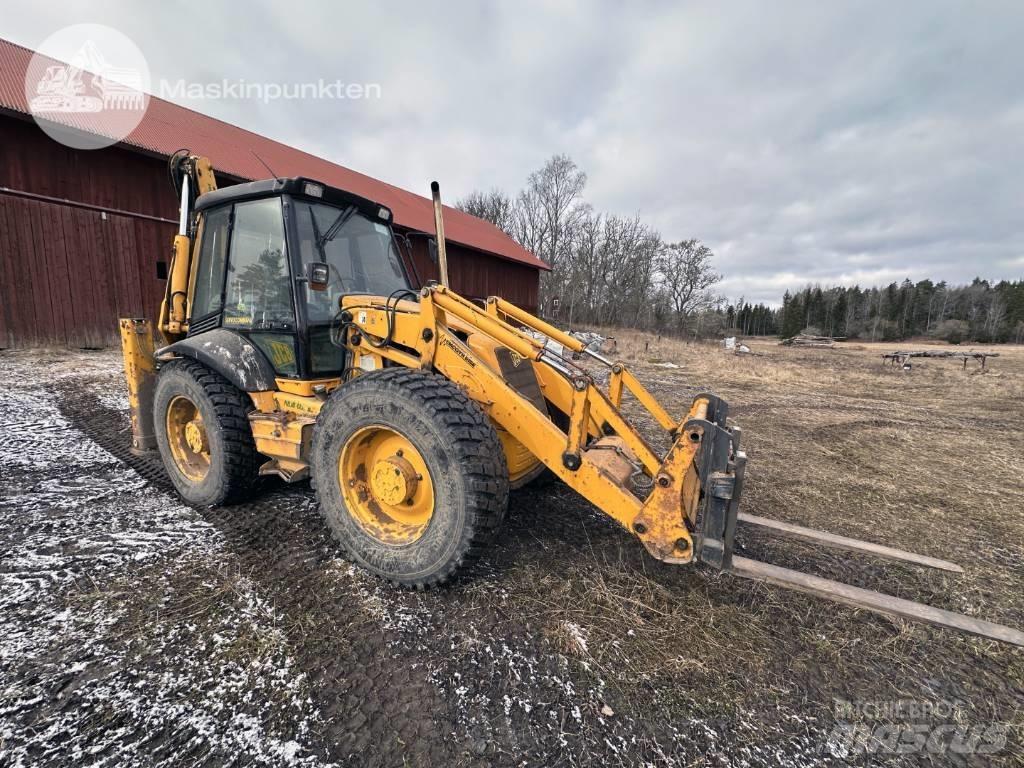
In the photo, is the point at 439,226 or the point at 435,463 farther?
the point at 439,226

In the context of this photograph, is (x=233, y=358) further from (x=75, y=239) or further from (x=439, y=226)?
(x=75, y=239)

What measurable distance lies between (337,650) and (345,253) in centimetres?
266

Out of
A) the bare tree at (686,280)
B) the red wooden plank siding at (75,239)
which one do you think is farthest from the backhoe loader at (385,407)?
the bare tree at (686,280)

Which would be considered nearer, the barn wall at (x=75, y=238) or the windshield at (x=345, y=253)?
the windshield at (x=345, y=253)

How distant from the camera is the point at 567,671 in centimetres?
195

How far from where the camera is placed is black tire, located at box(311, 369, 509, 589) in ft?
7.20

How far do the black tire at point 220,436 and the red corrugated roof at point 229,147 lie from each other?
1139 centimetres

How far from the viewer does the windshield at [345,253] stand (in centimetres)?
317

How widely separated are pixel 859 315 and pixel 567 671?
89.0 meters

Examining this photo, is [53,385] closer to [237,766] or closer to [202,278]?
[202,278]

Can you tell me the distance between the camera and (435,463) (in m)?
2.26

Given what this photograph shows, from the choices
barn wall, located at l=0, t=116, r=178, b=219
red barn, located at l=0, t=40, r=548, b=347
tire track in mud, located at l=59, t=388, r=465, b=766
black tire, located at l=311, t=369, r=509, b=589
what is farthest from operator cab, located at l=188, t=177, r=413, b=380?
barn wall, located at l=0, t=116, r=178, b=219

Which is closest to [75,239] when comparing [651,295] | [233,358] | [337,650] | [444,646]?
[233,358]

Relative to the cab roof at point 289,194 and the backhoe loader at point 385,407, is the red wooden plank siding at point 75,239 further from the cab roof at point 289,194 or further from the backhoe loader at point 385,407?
the cab roof at point 289,194
